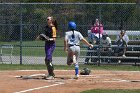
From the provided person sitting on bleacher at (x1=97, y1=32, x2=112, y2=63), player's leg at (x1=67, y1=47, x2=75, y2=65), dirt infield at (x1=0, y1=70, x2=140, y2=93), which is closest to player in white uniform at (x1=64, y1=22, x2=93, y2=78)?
player's leg at (x1=67, y1=47, x2=75, y2=65)

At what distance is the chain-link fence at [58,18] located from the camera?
21547mm

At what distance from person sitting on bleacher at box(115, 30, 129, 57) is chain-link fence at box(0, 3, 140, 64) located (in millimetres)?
579

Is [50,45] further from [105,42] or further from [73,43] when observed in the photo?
[105,42]

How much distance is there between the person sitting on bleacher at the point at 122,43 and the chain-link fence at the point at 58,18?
0.58 metres

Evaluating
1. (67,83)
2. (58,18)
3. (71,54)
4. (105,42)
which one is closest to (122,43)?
Answer: (105,42)

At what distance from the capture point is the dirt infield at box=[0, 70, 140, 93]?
12.5 meters

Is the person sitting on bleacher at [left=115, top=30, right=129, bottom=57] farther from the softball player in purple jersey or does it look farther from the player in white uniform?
the softball player in purple jersey

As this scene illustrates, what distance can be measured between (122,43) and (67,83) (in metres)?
7.76

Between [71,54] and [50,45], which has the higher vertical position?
[50,45]

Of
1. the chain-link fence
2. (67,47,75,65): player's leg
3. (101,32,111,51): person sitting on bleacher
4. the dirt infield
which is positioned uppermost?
the chain-link fence

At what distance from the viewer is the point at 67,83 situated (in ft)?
45.1

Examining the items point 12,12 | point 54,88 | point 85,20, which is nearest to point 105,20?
point 85,20

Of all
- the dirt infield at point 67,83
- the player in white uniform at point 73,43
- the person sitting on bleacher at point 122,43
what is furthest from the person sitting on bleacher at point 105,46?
the player in white uniform at point 73,43

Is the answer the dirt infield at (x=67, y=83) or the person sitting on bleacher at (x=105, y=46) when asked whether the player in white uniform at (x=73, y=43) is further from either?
the person sitting on bleacher at (x=105, y=46)
